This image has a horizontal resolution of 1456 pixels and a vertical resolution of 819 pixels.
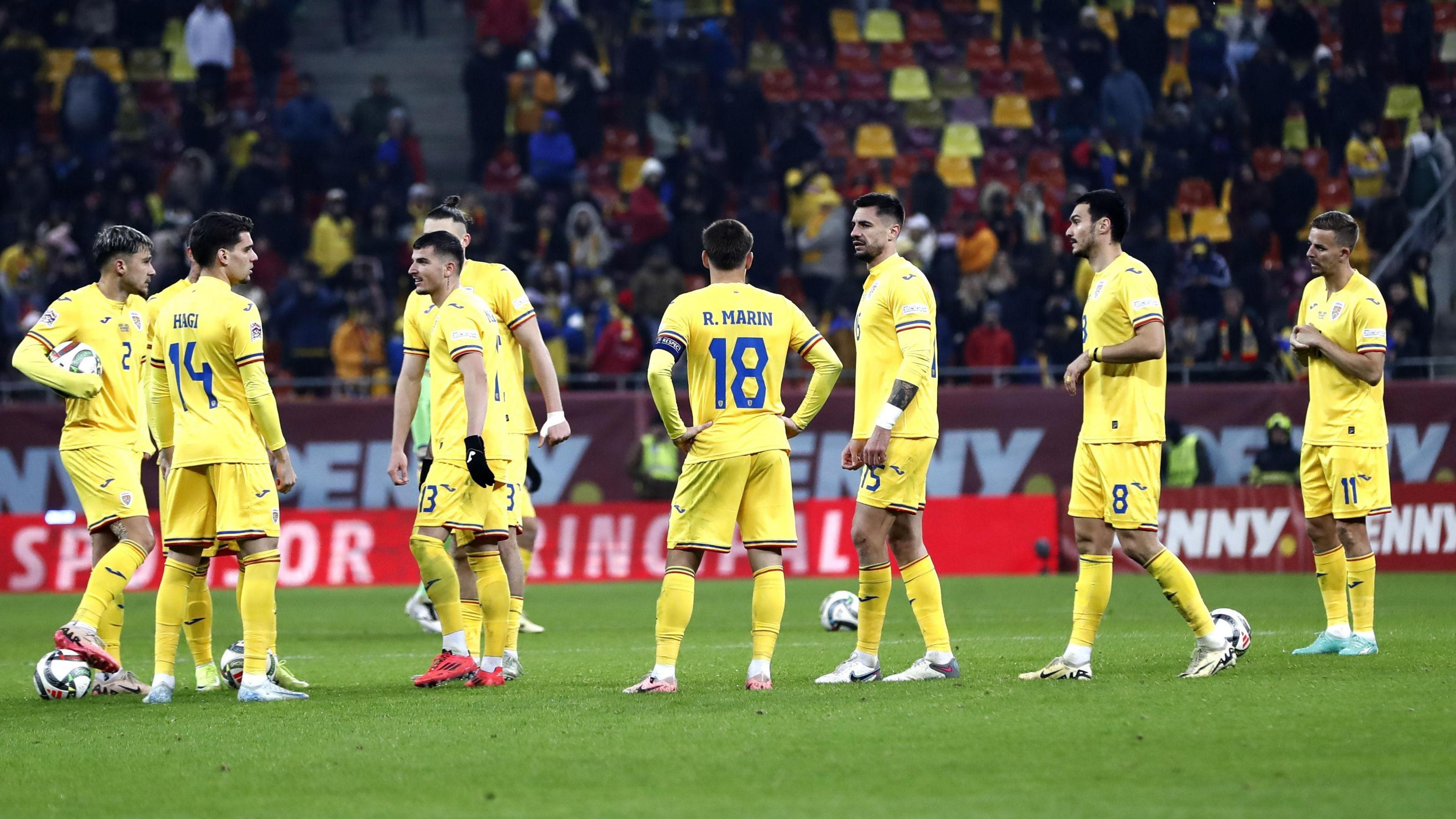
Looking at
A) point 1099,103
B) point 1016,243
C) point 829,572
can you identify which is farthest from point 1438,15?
point 829,572

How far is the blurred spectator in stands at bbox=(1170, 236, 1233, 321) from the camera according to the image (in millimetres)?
20516

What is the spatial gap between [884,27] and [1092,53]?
3.72 metres

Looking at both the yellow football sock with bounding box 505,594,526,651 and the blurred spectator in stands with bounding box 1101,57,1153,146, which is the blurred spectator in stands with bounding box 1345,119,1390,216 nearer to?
the blurred spectator in stands with bounding box 1101,57,1153,146

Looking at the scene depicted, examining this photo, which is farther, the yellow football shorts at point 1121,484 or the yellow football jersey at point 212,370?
the yellow football shorts at point 1121,484

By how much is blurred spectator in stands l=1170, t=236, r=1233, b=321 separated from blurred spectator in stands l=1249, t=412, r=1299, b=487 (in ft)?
7.67

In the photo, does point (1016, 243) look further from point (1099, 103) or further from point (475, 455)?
point (475, 455)

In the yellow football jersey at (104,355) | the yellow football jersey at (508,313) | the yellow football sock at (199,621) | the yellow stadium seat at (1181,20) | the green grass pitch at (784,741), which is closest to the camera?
the green grass pitch at (784,741)

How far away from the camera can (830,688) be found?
8.52m

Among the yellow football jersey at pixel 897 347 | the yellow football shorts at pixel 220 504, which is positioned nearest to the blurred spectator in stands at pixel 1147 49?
the yellow football jersey at pixel 897 347

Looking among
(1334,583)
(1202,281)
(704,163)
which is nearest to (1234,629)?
(1334,583)

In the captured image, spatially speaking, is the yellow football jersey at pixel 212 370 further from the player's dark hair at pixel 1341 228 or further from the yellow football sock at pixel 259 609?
the player's dark hair at pixel 1341 228

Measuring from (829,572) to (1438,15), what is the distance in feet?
46.8

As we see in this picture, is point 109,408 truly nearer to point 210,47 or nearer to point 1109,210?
point 1109,210

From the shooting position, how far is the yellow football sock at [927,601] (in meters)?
8.80
